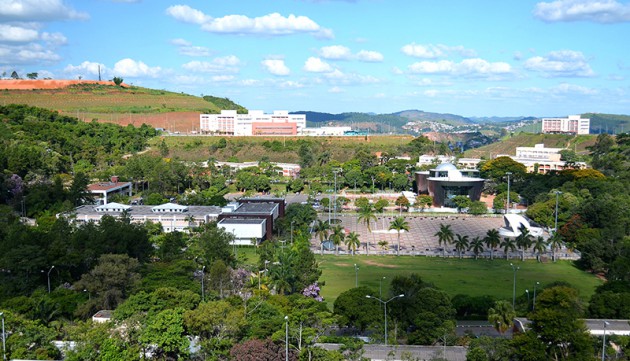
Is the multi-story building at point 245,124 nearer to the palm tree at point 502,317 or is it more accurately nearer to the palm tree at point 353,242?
the palm tree at point 353,242

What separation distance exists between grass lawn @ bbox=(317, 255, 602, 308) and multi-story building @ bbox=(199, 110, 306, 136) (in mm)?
86081

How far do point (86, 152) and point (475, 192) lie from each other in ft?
172

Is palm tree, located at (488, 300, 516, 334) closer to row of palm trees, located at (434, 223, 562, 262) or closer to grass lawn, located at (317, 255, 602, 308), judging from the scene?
grass lawn, located at (317, 255, 602, 308)

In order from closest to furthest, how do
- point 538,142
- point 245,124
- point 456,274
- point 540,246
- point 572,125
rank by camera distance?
point 456,274
point 540,246
point 538,142
point 245,124
point 572,125

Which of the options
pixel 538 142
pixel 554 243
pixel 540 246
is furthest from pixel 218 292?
pixel 538 142

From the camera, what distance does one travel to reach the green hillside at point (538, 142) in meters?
124

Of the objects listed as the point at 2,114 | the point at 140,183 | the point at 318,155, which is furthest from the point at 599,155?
the point at 2,114

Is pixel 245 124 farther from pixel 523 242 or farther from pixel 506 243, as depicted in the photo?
pixel 523 242

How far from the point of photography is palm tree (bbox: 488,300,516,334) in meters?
27.8

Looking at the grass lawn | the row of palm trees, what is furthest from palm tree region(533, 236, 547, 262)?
the grass lawn

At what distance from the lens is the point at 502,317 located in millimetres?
27859

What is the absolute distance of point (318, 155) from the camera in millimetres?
102688

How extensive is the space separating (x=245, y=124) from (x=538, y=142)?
2454 inches

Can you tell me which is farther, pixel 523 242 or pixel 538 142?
pixel 538 142
